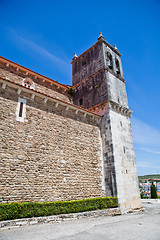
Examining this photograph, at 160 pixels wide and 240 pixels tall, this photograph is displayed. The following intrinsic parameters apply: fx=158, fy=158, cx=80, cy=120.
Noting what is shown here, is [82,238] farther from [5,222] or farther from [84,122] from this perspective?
[84,122]

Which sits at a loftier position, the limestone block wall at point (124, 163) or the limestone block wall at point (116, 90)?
the limestone block wall at point (116, 90)

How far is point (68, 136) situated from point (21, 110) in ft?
12.5

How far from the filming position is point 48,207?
849 centimetres

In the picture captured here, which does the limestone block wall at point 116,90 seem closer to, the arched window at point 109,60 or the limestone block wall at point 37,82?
the arched window at point 109,60

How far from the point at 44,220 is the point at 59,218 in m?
0.97

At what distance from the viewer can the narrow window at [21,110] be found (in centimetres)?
959

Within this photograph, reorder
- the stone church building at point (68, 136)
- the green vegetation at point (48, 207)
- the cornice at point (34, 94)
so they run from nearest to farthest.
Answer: the green vegetation at point (48, 207)
the stone church building at point (68, 136)
the cornice at point (34, 94)

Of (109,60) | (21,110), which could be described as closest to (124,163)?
(21,110)

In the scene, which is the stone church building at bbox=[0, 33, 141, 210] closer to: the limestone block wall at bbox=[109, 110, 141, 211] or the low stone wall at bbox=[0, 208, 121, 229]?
the limestone block wall at bbox=[109, 110, 141, 211]

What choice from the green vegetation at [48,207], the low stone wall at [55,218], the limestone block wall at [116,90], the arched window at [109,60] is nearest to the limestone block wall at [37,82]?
the limestone block wall at [116,90]

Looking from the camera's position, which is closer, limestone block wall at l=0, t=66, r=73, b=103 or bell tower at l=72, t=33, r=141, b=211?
bell tower at l=72, t=33, r=141, b=211

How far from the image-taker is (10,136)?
8836 mm

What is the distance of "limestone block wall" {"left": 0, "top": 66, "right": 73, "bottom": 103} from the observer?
1318 cm

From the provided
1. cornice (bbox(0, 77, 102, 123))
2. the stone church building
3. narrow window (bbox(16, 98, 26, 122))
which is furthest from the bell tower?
narrow window (bbox(16, 98, 26, 122))
